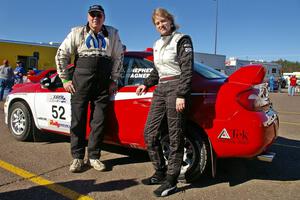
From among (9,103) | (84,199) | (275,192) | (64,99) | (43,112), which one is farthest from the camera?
(9,103)

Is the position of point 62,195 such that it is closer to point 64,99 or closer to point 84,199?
point 84,199

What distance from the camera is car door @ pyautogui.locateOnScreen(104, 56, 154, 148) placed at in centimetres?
380

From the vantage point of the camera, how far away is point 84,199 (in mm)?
3143

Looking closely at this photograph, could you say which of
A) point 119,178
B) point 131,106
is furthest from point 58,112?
point 119,178

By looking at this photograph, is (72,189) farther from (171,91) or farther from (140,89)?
(171,91)

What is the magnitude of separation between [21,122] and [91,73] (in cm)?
210

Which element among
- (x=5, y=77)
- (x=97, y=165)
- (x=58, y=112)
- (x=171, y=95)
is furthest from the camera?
(x=5, y=77)

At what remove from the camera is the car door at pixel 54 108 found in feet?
14.9

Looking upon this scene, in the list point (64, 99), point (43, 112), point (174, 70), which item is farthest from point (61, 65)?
point (174, 70)

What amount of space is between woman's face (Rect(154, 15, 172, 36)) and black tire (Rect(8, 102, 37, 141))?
2.86m

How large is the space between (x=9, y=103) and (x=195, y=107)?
3.43 metres

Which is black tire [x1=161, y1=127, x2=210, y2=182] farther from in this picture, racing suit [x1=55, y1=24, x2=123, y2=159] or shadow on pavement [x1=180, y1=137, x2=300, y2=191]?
racing suit [x1=55, y1=24, x2=123, y2=159]

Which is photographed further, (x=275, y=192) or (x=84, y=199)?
(x=275, y=192)

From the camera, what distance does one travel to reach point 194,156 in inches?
139
